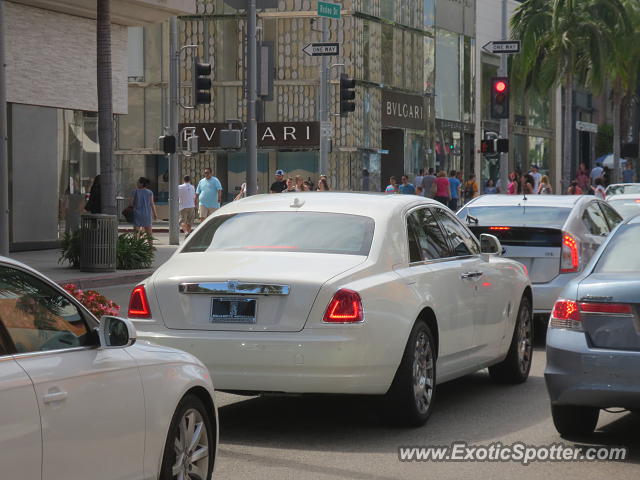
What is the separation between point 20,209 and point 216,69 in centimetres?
2516

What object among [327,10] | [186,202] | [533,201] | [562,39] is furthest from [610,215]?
[562,39]

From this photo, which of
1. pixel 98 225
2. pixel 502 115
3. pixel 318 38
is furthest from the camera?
pixel 318 38

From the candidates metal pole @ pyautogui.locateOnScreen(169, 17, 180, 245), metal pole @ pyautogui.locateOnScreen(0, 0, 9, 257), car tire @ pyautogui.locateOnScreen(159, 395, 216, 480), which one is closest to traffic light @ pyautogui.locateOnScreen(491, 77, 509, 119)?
metal pole @ pyautogui.locateOnScreen(169, 17, 180, 245)

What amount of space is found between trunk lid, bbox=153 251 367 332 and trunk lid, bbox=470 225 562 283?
216 inches

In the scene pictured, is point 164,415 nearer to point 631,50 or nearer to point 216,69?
point 631,50

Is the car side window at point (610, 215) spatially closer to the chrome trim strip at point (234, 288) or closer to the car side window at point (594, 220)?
the car side window at point (594, 220)

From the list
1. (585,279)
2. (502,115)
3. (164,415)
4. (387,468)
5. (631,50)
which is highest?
(631,50)

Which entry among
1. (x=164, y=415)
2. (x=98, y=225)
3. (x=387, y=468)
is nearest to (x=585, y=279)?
(x=387, y=468)

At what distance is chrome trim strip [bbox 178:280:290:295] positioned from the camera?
816 centimetres

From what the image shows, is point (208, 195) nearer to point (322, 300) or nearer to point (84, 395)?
point (322, 300)

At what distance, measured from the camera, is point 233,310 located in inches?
324

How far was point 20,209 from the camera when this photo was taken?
3023 centimetres

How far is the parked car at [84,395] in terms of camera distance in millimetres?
4715

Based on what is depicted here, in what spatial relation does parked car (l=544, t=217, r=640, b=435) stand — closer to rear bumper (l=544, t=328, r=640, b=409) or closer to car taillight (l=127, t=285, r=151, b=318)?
rear bumper (l=544, t=328, r=640, b=409)
